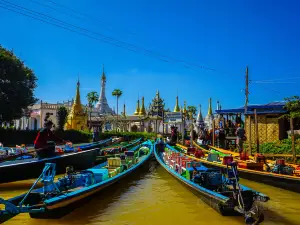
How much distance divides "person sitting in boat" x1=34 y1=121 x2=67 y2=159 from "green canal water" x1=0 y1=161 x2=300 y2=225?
1.21m

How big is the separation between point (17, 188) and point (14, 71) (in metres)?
19.3

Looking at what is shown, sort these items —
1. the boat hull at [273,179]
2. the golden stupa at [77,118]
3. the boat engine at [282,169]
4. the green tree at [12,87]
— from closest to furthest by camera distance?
the boat hull at [273,179] < the boat engine at [282,169] < the green tree at [12,87] < the golden stupa at [77,118]

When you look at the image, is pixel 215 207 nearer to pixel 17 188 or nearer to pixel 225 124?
pixel 17 188

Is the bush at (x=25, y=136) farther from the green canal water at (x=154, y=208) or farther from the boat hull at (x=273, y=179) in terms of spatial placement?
the boat hull at (x=273, y=179)

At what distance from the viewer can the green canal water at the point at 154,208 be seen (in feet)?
20.7

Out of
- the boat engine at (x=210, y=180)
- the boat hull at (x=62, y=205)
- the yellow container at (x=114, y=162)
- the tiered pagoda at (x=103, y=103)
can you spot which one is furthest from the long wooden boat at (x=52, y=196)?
the tiered pagoda at (x=103, y=103)

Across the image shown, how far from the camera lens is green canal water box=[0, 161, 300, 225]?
6.30 m

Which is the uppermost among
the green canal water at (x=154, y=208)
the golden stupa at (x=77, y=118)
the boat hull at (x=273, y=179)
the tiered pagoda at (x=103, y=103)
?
the tiered pagoda at (x=103, y=103)

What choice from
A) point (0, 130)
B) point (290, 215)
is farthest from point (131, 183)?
point (0, 130)

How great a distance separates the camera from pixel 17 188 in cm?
949

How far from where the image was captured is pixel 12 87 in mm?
26031

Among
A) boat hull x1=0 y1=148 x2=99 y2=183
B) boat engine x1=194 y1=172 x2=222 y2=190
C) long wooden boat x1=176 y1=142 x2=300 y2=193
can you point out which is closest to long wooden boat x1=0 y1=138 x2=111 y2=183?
boat hull x1=0 y1=148 x2=99 y2=183

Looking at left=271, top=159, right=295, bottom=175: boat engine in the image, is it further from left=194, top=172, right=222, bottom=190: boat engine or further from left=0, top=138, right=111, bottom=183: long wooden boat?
left=0, top=138, right=111, bottom=183: long wooden boat

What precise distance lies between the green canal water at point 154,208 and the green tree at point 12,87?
56.5 feet
